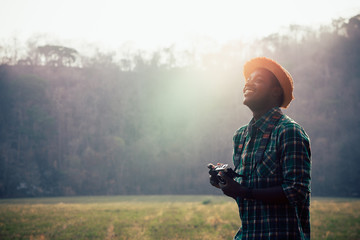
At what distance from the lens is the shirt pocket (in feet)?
6.96

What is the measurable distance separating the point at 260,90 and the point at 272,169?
2.31 feet

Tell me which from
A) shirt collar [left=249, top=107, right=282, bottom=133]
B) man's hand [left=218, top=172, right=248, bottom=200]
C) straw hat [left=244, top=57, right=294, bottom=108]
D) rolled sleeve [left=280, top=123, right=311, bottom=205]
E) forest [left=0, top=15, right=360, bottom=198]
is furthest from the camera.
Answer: forest [left=0, top=15, right=360, bottom=198]

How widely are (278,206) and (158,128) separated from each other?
55.4 m

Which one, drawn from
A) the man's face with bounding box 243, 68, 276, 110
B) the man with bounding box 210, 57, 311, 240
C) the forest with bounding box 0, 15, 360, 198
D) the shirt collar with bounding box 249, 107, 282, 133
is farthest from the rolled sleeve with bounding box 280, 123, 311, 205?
the forest with bounding box 0, 15, 360, 198

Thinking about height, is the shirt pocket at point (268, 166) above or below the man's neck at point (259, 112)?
below

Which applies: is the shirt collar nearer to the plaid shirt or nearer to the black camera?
the plaid shirt

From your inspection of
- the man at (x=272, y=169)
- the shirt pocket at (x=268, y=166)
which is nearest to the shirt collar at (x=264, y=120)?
the man at (x=272, y=169)

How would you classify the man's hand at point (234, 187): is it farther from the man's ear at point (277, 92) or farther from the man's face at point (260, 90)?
the man's ear at point (277, 92)

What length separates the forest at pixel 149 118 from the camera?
4741 cm

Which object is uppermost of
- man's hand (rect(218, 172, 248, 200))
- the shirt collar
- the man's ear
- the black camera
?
the man's ear

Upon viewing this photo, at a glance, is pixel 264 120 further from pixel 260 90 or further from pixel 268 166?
pixel 268 166

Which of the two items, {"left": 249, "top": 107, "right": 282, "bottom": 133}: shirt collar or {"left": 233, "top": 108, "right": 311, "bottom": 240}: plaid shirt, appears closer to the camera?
{"left": 233, "top": 108, "right": 311, "bottom": 240}: plaid shirt

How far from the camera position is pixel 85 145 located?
2124 inches

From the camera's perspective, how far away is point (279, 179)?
6.93ft
